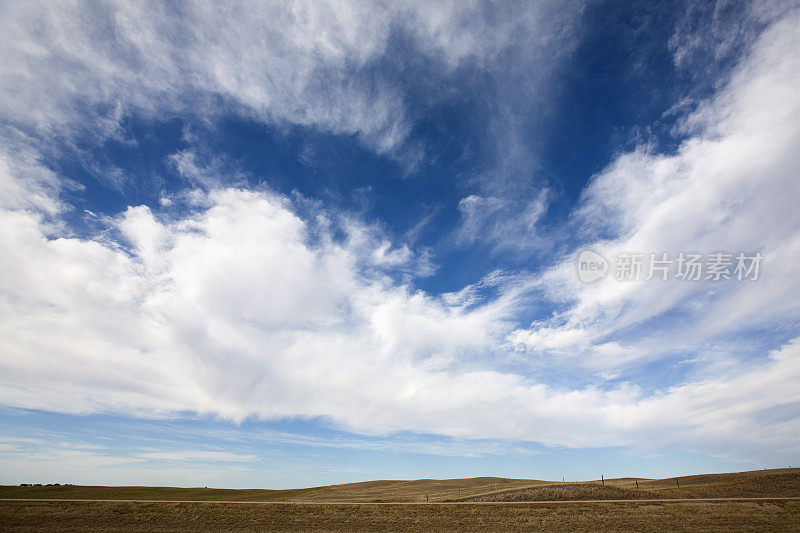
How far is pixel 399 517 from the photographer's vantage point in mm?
48156

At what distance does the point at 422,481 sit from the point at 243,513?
258ft

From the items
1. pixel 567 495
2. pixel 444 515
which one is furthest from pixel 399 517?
pixel 567 495

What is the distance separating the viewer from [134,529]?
4491 cm

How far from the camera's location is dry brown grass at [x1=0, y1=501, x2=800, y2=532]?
4259 cm

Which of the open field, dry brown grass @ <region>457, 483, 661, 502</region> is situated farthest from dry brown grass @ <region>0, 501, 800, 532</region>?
dry brown grass @ <region>457, 483, 661, 502</region>

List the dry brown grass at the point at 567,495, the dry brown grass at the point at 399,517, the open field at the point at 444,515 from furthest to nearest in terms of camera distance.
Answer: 1. the dry brown grass at the point at 567,495
2. the open field at the point at 444,515
3. the dry brown grass at the point at 399,517

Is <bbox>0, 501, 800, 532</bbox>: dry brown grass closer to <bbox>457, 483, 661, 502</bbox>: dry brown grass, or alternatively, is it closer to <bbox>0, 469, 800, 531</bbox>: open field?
<bbox>0, 469, 800, 531</bbox>: open field

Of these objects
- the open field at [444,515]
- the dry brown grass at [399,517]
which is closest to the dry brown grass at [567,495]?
the open field at [444,515]

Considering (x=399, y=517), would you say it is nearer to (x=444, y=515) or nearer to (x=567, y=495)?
(x=444, y=515)

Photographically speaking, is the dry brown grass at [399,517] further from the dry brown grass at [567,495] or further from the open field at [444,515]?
the dry brown grass at [567,495]

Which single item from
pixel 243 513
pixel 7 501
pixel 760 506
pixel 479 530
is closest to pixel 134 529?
pixel 243 513

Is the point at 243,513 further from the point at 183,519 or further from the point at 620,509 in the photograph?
the point at 620,509

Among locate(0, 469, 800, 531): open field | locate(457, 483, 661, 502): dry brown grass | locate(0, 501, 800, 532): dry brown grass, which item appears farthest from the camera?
locate(457, 483, 661, 502): dry brown grass

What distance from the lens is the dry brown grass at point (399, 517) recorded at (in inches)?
1677
